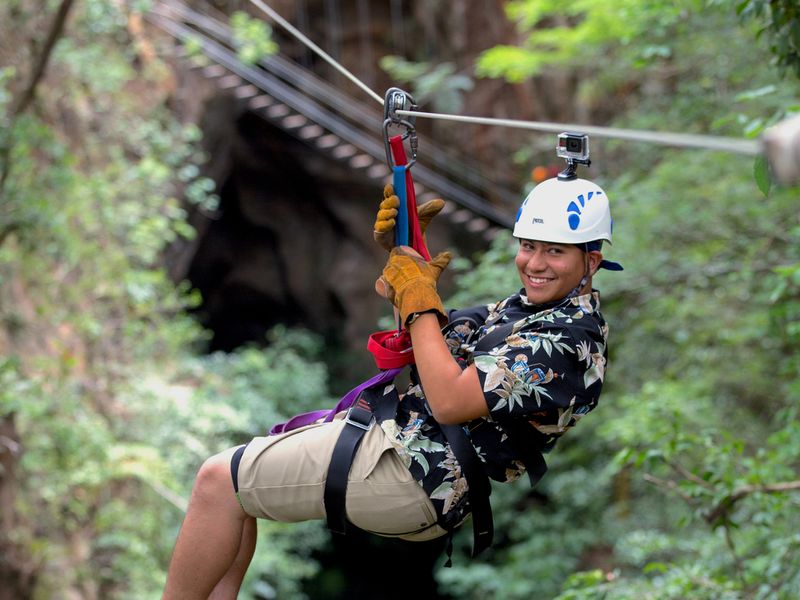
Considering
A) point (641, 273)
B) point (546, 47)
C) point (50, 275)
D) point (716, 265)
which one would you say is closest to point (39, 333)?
point (50, 275)

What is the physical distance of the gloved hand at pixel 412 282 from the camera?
80.0 inches

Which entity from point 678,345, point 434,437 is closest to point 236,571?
point 434,437

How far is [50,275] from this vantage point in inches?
253

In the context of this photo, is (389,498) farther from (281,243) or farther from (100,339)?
(281,243)

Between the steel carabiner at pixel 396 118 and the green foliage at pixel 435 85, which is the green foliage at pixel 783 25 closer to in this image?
the steel carabiner at pixel 396 118

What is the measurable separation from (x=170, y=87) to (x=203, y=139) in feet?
4.60

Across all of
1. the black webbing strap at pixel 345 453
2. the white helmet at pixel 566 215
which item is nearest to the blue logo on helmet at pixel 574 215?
the white helmet at pixel 566 215

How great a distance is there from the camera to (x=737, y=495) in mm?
3113

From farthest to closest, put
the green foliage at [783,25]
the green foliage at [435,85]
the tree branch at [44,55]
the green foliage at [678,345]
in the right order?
the green foliage at [435,85], the tree branch at [44,55], the green foliage at [678,345], the green foliage at [783,25]

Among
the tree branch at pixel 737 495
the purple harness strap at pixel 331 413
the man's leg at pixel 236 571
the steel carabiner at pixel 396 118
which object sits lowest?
the tree branch at pixel 737 495

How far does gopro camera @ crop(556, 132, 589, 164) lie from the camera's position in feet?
6.89

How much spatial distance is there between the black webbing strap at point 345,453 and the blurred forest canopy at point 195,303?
198cm

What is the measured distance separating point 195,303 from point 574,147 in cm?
563

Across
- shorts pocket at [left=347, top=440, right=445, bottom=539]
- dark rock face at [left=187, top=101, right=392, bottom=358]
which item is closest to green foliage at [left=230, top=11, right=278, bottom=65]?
dark rock face at [left=187, top=101, right=392, bottom=358]
